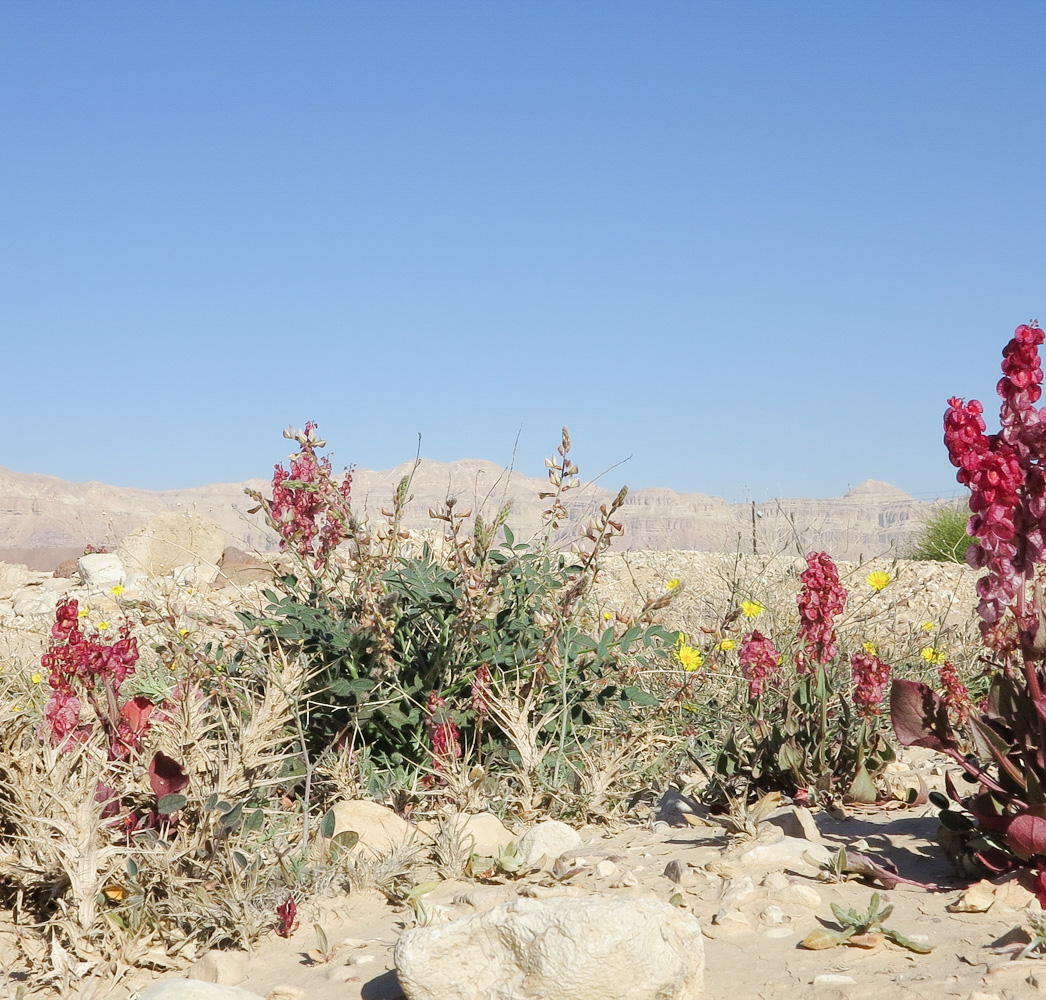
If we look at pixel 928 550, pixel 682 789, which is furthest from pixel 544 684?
pixel 928 550

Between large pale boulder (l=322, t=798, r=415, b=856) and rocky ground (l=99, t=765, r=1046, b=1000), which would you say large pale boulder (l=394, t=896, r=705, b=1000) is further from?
large pale boulder (l=322, t=798, r=415, b=856)

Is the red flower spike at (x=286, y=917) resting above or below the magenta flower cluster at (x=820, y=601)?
below

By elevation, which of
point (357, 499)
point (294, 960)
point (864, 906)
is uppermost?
point (357, 499)

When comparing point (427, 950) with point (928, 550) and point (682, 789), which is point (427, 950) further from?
point (928, 550)

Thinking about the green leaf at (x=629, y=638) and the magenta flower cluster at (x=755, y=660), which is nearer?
the magenta flower cluster at (x=755, y=660)

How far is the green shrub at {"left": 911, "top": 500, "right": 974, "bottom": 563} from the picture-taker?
12.1 meters

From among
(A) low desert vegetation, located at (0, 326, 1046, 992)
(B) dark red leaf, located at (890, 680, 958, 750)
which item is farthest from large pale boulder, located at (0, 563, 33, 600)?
(B) dark red leaf, located at (890, 680, 958, 750)

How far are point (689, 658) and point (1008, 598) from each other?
89.8 inches

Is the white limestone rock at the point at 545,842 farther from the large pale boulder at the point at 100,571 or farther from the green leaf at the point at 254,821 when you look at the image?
the large pale boulder at the point at 100,571

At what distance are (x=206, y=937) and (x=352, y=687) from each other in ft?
3.27

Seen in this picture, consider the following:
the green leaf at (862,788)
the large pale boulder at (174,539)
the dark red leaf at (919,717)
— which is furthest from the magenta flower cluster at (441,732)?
the large pale boulder at (174,539)

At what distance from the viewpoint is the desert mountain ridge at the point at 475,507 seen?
439 cm

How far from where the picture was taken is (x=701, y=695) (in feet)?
14.7

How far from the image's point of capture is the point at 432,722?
3.46m
